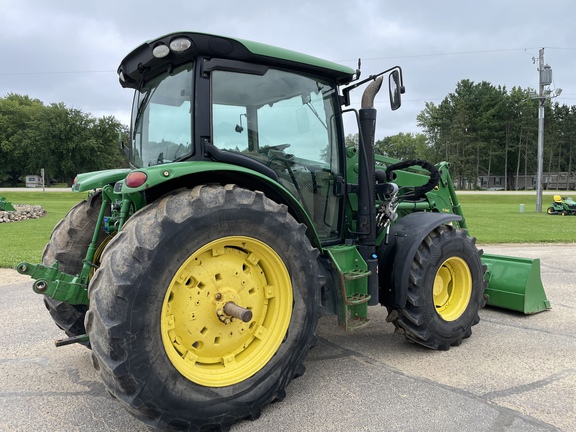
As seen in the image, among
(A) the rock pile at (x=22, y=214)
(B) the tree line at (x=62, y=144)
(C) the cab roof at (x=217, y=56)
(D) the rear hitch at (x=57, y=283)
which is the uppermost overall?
(B) the tree line at (x=62, y=144)

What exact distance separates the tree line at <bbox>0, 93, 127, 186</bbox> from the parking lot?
5561 centimetres

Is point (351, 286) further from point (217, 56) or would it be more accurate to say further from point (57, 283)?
point (57, 283)

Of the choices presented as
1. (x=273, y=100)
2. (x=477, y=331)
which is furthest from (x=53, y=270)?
(x=477, y=331)

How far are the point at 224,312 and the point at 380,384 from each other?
1315mm

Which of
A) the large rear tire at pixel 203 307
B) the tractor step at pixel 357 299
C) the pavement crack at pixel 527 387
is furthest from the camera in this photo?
the tractor step at pixel 357 299

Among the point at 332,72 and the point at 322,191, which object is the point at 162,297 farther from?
the point at 332,72

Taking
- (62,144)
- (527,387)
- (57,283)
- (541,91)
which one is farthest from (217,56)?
(62,144)

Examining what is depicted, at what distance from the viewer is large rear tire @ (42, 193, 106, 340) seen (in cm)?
350

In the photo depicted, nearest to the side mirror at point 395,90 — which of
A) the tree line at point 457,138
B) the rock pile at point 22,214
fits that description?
the rock pile at point 22,214

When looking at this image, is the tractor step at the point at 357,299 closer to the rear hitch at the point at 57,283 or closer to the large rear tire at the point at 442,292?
the large rear tire at the point at 442,292

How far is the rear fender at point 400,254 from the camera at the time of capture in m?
3.62

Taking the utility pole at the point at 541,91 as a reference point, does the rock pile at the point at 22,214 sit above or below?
below

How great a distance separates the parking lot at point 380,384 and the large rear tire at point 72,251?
0.37m

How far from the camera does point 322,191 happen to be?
12.0 feet
